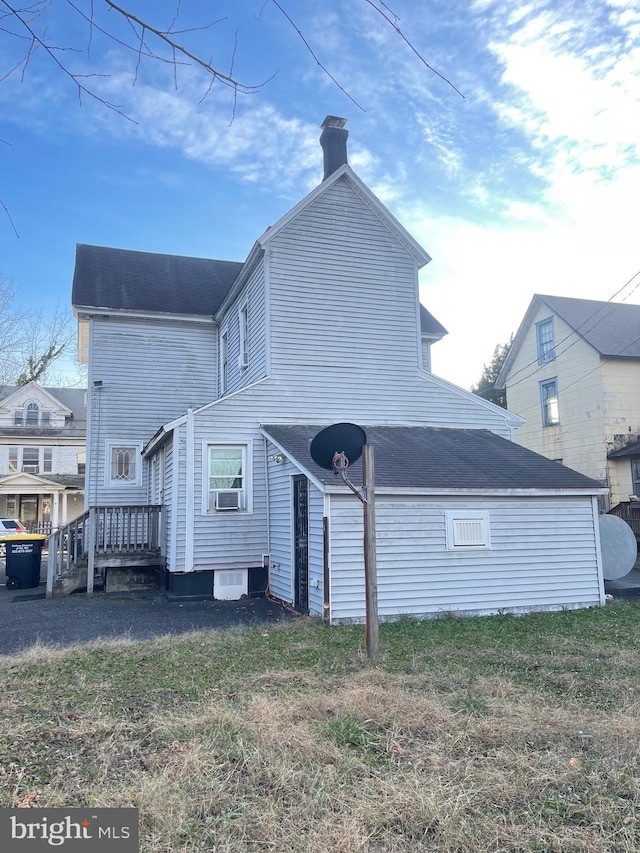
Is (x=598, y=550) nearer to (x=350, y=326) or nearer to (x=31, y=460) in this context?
(x=350, y=326)

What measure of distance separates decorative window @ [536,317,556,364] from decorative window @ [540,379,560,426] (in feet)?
2.94

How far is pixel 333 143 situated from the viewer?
15.3 m

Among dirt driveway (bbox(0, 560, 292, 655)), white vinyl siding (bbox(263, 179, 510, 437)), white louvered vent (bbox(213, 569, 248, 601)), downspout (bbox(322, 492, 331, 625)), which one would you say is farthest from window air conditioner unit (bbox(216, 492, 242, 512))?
downspout (bbox(322, 492, 331, 625))

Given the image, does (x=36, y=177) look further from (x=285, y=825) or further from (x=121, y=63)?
(x=285, y=825)

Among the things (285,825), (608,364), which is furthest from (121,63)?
(608,364)

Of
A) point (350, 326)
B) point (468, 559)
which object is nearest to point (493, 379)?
point (350, 326)

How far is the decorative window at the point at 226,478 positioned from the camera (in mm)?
12070

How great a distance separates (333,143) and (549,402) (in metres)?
12.9

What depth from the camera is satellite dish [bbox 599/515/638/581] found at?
12016 millimetres

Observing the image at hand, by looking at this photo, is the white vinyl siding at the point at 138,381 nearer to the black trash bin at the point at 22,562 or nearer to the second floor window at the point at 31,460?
the black trash bin at the point at 22,562

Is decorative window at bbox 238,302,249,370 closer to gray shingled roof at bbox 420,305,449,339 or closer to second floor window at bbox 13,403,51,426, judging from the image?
gray shingled roof at bbox 420,305,449,339

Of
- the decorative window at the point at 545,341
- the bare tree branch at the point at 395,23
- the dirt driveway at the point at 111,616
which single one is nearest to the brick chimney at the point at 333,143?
the dirt driveway at the point at 111,616

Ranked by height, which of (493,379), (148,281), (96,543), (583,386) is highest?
(493,379)

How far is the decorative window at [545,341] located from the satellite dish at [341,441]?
17756 millimetres
